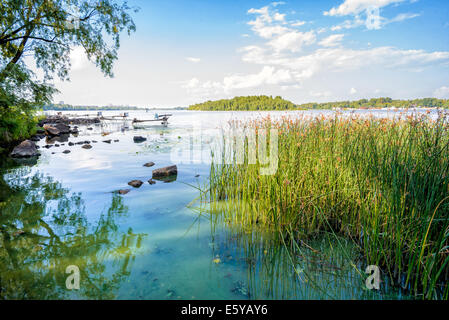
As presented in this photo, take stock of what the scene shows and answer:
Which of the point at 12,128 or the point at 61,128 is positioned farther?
the point at 61,128

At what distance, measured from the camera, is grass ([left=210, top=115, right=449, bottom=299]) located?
2.58 meters

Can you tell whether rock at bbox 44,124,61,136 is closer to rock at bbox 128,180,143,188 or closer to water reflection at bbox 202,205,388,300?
rock at bbox 128,180,143,188

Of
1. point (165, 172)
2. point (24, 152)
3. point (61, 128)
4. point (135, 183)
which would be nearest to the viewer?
point (135, 183)

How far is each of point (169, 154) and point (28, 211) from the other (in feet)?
24.2

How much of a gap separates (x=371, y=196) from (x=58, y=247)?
190 inches

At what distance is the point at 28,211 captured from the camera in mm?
4984

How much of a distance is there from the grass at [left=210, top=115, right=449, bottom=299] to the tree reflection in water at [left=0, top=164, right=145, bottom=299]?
2.02 m

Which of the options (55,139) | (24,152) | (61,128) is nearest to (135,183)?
(24,152)

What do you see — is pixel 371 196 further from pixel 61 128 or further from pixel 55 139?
pixel 61 128

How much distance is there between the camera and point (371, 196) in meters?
3.25

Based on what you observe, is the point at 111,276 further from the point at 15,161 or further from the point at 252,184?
the point at 15,161

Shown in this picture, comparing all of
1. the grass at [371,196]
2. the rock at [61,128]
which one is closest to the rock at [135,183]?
the grass at [371,196]
